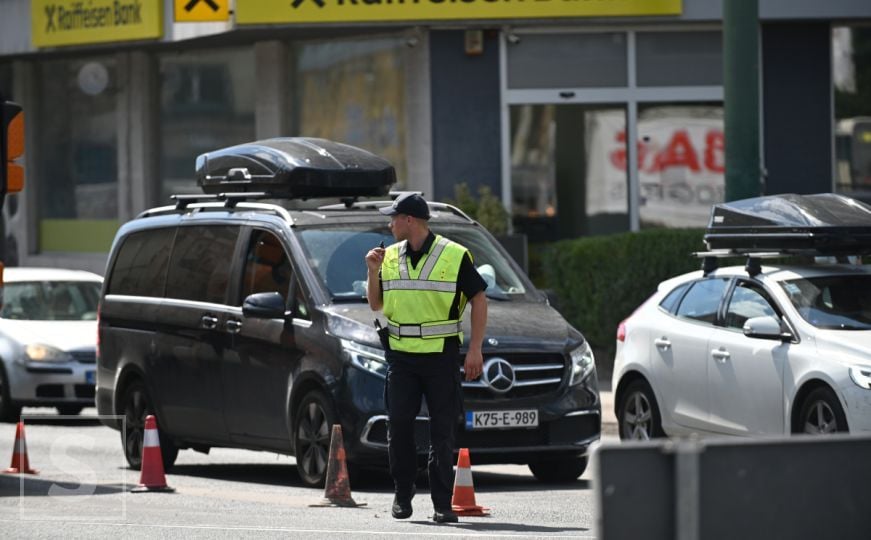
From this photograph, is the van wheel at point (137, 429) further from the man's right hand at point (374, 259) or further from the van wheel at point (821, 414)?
the van wheel at point (821, 414)

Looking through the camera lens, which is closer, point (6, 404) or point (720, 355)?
point (720, 355)

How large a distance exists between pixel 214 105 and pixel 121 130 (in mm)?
2048

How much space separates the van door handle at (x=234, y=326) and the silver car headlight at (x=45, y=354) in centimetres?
548

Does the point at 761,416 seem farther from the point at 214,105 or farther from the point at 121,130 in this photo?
the point at 121,130

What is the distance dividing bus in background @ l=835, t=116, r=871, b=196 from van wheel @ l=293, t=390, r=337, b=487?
12.7m

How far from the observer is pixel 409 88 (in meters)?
22.0

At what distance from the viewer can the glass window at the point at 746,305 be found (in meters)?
11.5

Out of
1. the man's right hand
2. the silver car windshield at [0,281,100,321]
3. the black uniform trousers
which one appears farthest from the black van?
the silver car windshield at [0,281,100,321]

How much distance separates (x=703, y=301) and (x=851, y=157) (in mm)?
10712

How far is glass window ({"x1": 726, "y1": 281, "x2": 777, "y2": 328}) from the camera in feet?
37.7

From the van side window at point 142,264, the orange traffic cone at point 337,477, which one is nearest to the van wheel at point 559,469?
the orange traffic cone at point 337,477

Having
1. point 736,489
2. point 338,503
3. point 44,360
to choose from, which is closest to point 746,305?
point 338,503

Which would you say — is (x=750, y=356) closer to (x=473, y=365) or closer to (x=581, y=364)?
(x=581, y=364)

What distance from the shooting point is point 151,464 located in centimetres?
1134
